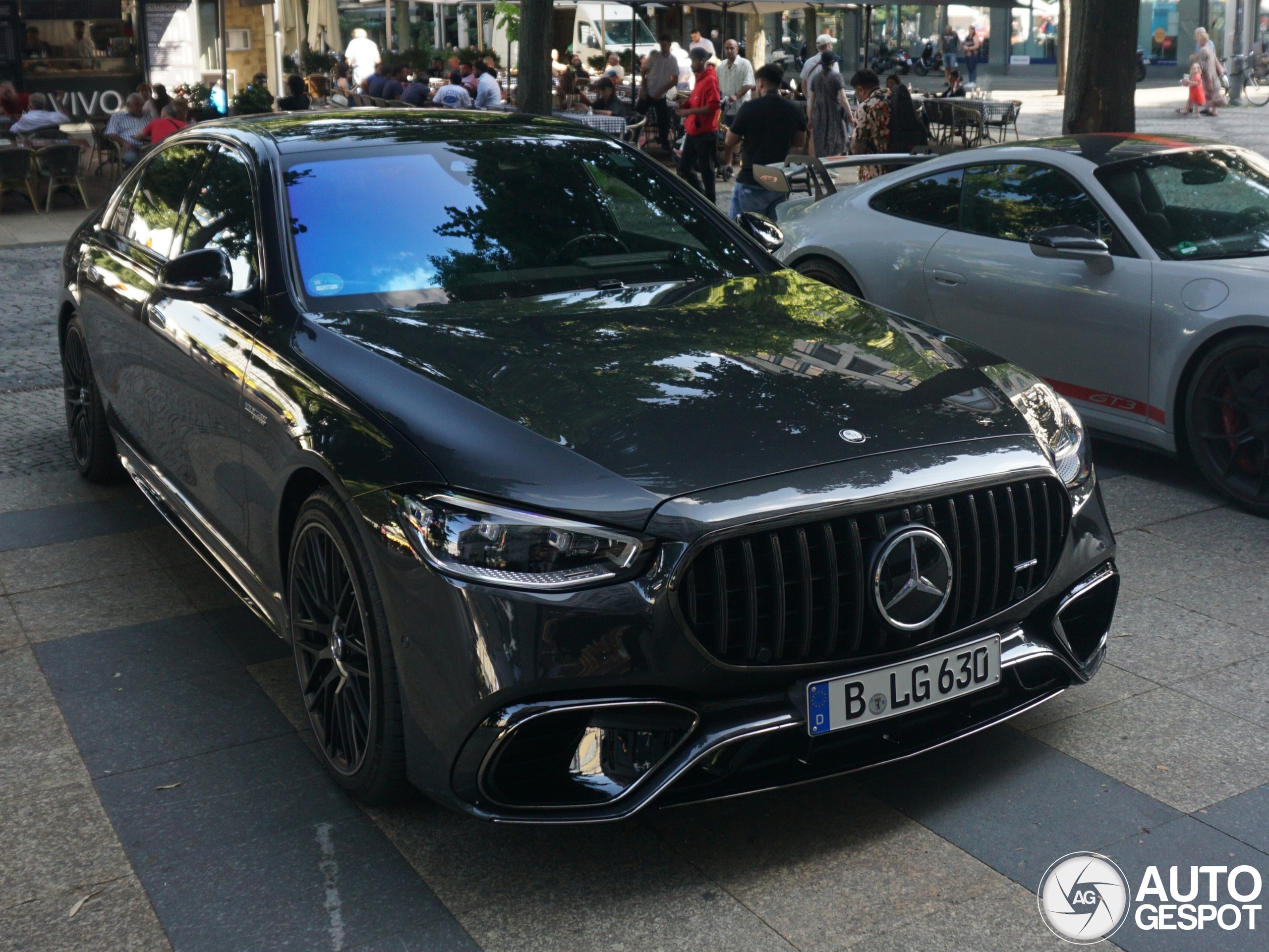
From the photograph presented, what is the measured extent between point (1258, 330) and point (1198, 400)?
382 millimetres

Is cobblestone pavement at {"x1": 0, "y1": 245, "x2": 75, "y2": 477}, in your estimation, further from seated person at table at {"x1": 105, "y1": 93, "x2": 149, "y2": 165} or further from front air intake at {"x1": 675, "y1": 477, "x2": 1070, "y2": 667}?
seated person at table at {"x1": 105, "y1": 93, "x2": 149, "y2": 165}

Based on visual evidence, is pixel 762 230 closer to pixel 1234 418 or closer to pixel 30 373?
pixel 1234 418

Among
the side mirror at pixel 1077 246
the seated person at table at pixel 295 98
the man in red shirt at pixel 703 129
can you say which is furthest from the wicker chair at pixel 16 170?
the side mirror at pixel 1077 246

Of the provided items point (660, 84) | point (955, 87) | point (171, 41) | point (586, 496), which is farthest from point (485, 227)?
point (955, 87)

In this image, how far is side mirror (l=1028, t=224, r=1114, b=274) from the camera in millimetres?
5887

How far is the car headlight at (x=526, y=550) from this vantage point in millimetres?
2914

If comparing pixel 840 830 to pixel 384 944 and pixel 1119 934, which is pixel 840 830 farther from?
pixel 384 944

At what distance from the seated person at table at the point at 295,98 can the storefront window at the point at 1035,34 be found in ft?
122

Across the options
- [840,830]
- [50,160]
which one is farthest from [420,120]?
[50,160]

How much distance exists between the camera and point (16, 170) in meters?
16.4

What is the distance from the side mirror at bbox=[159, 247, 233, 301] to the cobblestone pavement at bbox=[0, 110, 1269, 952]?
46.3 inches

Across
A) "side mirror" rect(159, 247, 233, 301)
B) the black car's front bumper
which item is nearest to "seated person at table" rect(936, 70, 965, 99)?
"side mirror" rect(159, 247, 233, 301)

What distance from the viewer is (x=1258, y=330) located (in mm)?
5516

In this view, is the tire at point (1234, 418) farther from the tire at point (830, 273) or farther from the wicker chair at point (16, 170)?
the wicker chair at point (16, 170)
